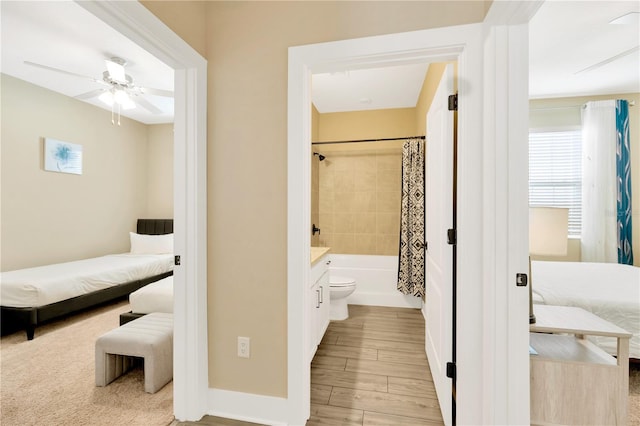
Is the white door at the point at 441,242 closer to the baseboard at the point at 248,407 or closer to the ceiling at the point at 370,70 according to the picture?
the baseboard at the point at 248,407

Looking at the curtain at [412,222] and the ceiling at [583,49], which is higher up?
the ceiling at [583,49]

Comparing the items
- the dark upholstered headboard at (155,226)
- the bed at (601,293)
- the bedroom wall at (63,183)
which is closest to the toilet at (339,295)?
the bed at (601,293)

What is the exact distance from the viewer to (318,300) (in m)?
2.21

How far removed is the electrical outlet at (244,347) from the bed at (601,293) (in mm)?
2028

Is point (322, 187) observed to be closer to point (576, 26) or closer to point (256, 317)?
point (256, 317)

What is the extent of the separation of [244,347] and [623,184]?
463cm

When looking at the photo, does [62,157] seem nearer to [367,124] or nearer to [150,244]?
[150,244]

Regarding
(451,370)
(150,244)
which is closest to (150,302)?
(451,370)

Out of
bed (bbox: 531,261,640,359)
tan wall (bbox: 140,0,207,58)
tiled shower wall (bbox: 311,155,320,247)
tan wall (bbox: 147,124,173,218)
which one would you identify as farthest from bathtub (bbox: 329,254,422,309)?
tan wall (bbox: 147,124,173,218)

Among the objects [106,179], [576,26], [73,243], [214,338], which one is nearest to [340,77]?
[576,26]

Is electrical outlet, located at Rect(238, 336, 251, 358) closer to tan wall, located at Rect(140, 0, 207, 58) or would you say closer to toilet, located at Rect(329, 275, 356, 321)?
toilet, located at Rect(329, 275, 356, 321)

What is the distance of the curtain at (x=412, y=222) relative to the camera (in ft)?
10.6

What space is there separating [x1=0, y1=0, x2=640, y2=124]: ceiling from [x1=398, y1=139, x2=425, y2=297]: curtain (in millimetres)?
809

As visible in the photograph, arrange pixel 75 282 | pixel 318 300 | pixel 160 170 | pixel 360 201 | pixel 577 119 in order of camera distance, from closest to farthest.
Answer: pixel 318 300, pixel 75 282, pixel 577 119, pixel 360 201, pixel 160 170
